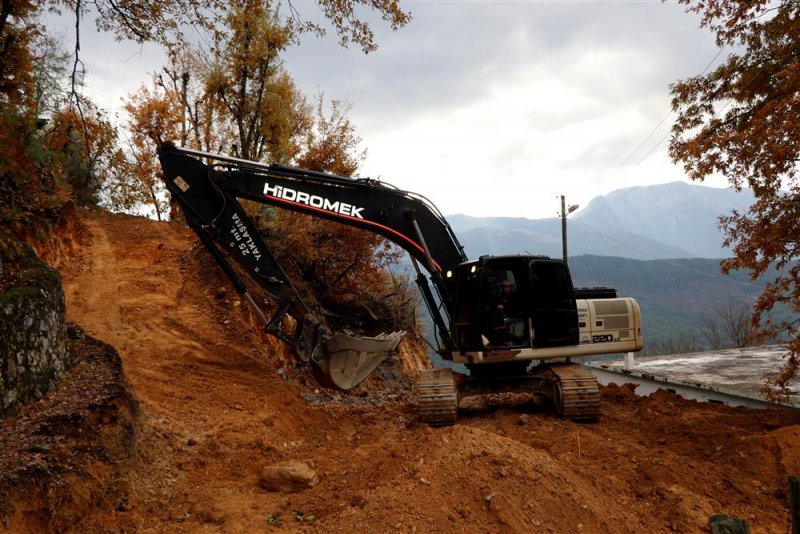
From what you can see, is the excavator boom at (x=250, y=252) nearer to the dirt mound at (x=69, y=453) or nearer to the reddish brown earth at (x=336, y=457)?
the reddish brown earth at (x=336, y=457)

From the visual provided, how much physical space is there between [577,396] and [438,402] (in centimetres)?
214

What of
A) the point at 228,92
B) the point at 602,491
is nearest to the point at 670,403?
the point at 602,491

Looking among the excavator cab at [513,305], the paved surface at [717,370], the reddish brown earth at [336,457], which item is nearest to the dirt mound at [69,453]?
the reddish brown earth at [336,457]

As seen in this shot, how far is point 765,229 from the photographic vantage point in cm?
702

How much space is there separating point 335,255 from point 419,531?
37.6 feet

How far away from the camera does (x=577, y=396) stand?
25.9 ft

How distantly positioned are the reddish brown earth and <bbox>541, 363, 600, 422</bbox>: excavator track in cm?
23

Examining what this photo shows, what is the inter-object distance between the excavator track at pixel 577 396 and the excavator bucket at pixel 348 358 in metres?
2.89

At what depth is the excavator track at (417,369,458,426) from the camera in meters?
7.72

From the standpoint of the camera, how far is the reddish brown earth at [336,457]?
164 inches

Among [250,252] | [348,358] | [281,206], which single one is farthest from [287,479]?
[281,206]

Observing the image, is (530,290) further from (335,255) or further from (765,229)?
(335,255)

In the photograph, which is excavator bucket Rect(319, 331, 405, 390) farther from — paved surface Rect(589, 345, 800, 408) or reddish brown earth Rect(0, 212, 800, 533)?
paved surface Rect(589, 345, 800, 408)

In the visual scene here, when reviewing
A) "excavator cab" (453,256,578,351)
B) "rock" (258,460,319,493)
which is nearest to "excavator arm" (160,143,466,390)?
"excavator cab" (453,256,578,351)
